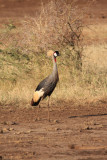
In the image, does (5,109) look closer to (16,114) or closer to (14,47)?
(16,114)

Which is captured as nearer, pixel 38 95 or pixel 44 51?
pixel 38 95

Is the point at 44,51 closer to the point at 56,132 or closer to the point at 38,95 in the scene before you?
the point at 38,95

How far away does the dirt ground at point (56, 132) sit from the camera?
239 inches

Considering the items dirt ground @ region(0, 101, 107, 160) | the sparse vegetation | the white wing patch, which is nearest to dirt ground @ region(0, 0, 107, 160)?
dirt ground @ region(0, 101, 107, 160)

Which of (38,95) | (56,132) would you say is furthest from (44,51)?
(56,132)

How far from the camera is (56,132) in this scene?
24.5 ft

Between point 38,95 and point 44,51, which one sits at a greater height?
point 44,51

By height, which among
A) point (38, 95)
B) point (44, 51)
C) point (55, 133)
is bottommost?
point (55, 133)

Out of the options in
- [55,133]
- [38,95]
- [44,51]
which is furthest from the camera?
[44,51]

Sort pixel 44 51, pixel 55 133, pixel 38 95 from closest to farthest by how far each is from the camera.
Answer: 1. pixel 55 133
2. pixel 38 95
3. pixel 44 51

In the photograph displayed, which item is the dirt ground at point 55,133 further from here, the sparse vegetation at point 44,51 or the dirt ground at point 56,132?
the sparse vegetation at point 44,51

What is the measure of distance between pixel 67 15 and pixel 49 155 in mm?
6483

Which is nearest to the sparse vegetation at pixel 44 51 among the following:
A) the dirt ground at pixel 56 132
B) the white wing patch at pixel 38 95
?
the dirt ground at pixel 56 132

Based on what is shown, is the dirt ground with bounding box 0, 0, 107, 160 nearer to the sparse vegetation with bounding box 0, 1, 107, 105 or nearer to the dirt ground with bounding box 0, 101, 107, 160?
the dirt ground with bounding box 0, 101, 107, 160
